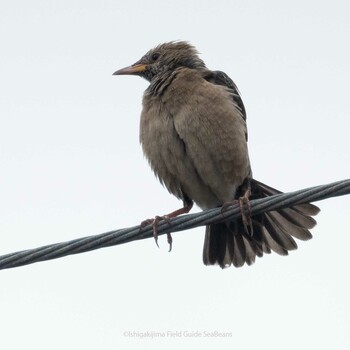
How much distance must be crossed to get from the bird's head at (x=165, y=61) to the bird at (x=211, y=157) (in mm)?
22

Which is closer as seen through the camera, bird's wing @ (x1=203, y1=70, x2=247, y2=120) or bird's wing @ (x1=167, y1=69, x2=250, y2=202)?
bird's wing @ (x1=167, y1=69, x2=250, y2=202)

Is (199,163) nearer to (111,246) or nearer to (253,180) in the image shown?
(253,180)

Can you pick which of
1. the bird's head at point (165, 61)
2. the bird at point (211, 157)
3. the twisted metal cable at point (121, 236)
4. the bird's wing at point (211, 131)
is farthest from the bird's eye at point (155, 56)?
the twisted metal cable at point (121, 236)

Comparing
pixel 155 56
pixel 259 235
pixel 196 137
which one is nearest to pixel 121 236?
pixel 196 137

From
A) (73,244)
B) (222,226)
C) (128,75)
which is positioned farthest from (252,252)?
(73,244)

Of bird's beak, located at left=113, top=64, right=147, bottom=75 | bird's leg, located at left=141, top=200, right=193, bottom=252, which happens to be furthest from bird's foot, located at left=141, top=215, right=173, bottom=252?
bird's beak, located at left=113, top=64, right=147, bottom=75

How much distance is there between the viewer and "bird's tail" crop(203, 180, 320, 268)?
6.94 meters

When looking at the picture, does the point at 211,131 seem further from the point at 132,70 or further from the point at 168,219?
the point at 132,70

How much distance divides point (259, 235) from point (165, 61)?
5.79ft

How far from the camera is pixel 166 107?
6773 mm

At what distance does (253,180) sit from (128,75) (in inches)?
65.4

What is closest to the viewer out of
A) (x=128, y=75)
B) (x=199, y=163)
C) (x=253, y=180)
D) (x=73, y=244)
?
(x=73, y=244)

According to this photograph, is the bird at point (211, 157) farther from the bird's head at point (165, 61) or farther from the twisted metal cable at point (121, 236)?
the twisted metal cable at point (121, 236)

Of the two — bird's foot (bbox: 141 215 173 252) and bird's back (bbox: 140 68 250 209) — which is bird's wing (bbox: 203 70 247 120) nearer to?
bird's back (bbox: 140 68 250 209)
